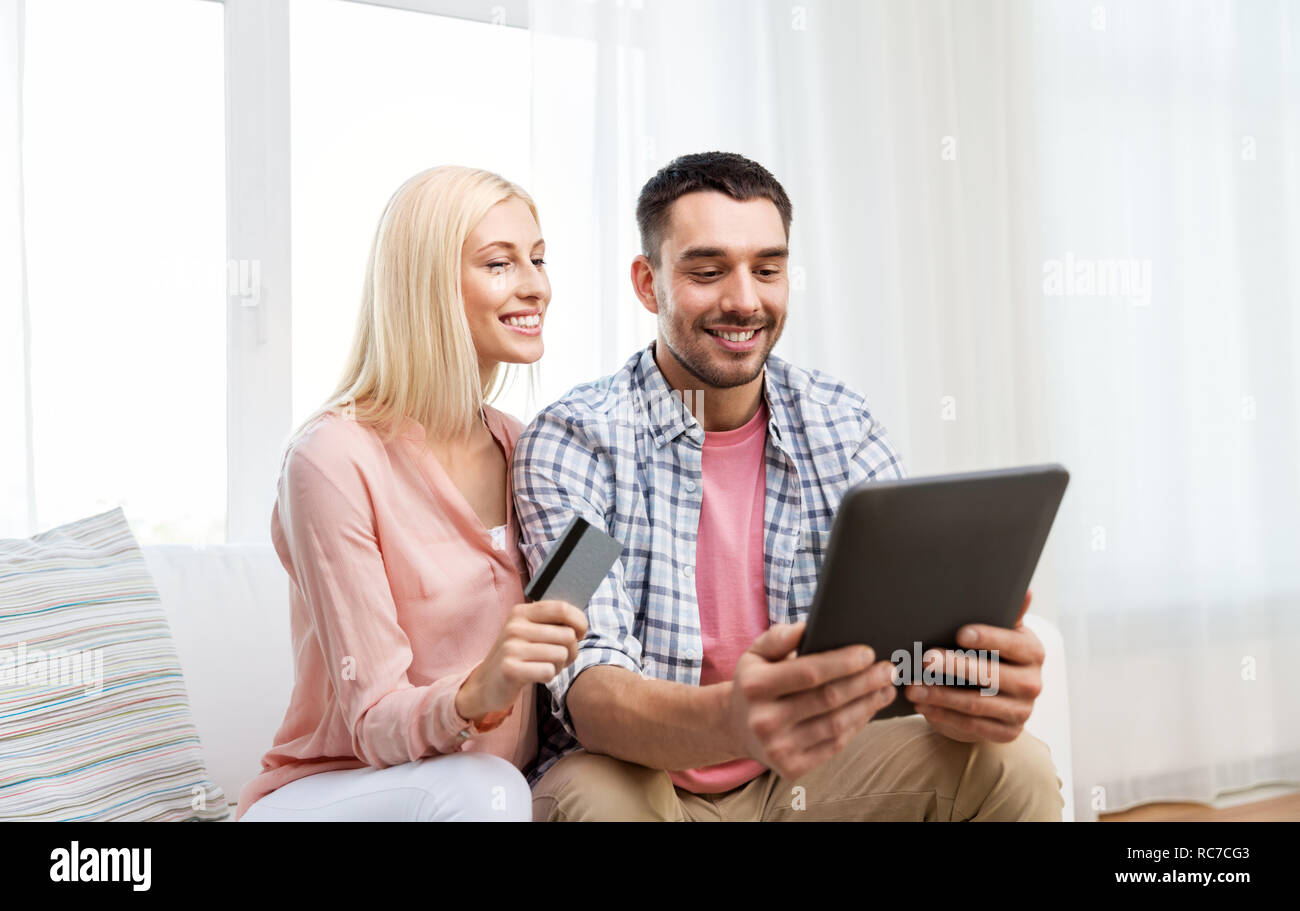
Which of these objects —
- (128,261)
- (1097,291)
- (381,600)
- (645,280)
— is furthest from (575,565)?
(1097,291)

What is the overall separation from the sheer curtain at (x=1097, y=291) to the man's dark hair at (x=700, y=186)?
0.81 metres

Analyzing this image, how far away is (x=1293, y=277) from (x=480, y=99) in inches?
84.3

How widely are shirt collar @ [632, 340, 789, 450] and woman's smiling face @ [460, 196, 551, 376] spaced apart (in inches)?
7.5

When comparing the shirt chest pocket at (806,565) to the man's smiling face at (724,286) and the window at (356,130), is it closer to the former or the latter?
the man's smiling face at (724,286)

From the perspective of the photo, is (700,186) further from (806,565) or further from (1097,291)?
(1097,291)

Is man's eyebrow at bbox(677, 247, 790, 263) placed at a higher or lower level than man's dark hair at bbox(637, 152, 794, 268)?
lower

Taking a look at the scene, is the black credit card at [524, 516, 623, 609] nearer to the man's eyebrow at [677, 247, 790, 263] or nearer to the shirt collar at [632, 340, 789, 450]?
the shirt collar at [632, 340, 789, 450]

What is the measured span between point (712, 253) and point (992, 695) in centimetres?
72

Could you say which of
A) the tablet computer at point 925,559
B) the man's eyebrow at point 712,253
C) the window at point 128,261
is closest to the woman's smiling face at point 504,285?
the man's eyebrow at point 712,253

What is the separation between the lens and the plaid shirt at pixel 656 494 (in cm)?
138

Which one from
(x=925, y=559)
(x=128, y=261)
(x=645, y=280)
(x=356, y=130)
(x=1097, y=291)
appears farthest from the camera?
(x=1097, y=291)

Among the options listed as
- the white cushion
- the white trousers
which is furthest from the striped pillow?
the white trousers

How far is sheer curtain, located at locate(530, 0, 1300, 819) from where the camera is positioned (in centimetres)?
254

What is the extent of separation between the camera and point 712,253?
5.06 ft
